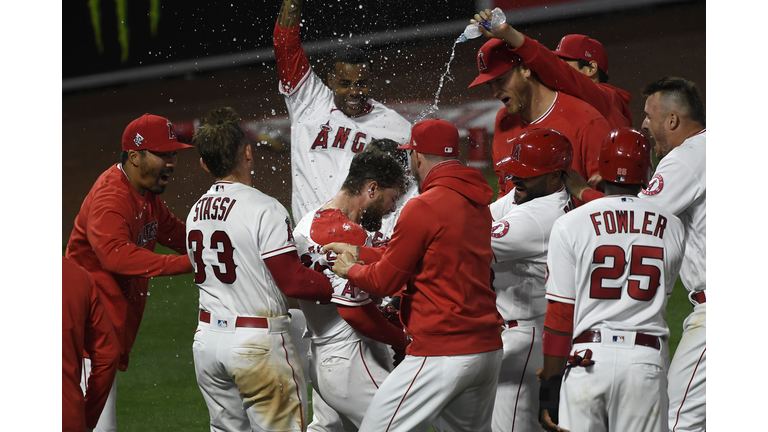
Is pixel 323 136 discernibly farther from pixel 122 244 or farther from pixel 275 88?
pixel 275 88

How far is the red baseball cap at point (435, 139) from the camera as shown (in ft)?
9.62

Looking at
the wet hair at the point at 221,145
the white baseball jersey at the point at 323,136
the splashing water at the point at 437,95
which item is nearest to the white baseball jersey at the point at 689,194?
the wet hair at the point at 221,145

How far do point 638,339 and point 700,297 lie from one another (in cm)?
90

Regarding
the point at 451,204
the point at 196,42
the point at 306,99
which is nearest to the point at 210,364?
the point at 451,204

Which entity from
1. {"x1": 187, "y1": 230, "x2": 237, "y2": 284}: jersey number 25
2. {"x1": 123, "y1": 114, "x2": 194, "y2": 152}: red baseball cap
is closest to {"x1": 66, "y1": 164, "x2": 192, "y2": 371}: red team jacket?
{"x1": 123, "y1": 114, "x2": 194, "y2": 152}: red baseball cap

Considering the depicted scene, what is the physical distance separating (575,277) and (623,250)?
21 centimetres

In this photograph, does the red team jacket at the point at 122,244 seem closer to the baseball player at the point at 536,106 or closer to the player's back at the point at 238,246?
the player's back at the point at 238,246

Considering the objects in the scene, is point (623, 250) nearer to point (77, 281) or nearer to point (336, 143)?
point (77, 281)

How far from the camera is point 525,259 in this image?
3336 mm

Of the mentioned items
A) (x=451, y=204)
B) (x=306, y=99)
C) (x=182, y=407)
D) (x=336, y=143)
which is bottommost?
(x=182, y=407)

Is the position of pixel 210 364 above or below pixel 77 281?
below

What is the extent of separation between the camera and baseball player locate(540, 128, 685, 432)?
2.77m

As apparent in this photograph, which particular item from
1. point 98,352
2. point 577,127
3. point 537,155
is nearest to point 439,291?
point 537,155

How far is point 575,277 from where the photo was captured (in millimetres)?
2863
